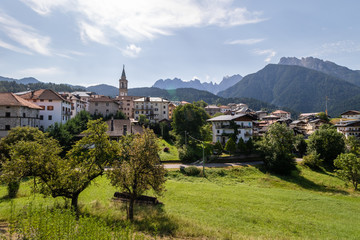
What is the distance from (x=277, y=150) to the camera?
4381 centimetres

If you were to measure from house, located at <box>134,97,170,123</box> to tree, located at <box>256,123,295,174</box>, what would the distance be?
186 feet

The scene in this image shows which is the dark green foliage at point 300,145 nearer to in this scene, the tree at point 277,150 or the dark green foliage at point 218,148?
the tree at point 277,150

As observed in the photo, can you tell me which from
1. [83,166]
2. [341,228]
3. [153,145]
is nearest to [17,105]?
[83,166]

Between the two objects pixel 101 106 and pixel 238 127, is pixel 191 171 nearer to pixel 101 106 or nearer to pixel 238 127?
pixel 238 127

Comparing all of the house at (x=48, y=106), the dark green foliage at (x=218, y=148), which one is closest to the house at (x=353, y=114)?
the dark green foliage at (x=218, y=148)

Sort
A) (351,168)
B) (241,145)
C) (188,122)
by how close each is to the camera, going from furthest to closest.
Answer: (188,122) → (241,145) → (351,168)

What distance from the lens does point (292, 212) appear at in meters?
21.1

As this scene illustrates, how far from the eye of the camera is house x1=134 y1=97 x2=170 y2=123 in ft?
307

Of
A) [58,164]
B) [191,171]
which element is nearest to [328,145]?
[191,171]

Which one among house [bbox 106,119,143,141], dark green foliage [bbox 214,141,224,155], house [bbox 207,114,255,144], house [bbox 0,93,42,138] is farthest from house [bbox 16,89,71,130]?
house [bbox 207,114,255,144]

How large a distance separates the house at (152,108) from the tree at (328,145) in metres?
65.3

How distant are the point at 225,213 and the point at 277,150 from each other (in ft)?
102

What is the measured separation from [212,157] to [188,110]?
58.4ft

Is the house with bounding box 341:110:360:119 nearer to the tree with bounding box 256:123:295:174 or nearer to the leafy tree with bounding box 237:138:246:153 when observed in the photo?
the tree with bounding box 256:123:295:174
